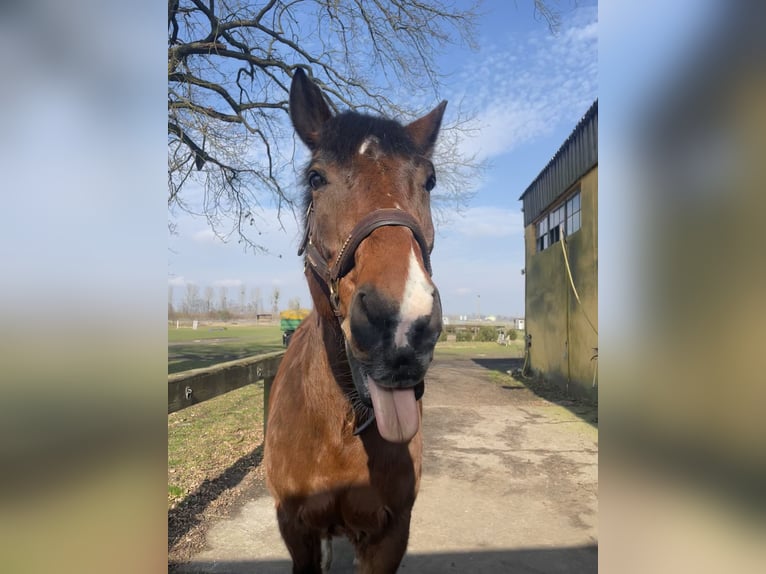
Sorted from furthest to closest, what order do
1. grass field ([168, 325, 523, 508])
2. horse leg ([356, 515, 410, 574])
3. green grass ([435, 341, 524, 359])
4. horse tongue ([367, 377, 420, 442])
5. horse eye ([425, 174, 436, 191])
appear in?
1. green grass ([435, 341, 524, 359])
2. grass field ([168, 325, 523, 508])
3. horse leg ([356, 515, 410, 574])
4. horse eye ([425, 174, 436, 191])
5. horse tongue ([367, 377, 420, 442])

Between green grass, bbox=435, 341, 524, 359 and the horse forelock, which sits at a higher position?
the horse forelock

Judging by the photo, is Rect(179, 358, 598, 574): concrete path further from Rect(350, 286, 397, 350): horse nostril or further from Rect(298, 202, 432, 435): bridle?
Rect(350, 286, 397, 350): horse nostril

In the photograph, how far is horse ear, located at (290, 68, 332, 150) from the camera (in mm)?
1859

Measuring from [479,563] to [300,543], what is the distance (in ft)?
5.18

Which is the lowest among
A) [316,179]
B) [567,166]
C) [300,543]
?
[300,543]

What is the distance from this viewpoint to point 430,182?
5.80 ft

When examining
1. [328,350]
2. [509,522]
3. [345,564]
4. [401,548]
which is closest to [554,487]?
[509,522]

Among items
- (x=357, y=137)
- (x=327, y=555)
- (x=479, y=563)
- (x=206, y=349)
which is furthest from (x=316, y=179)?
(x=206, y=349)

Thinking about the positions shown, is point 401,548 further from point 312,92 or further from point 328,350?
point 312,92

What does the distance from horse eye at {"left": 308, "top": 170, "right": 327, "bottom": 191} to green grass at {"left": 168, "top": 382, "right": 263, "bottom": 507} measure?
323cm

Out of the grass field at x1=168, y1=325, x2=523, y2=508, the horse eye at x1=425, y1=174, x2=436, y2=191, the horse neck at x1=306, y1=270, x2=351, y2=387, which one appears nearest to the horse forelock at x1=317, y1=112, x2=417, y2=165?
the horse eye at x1=425, y1=174, x2=436, y2=191

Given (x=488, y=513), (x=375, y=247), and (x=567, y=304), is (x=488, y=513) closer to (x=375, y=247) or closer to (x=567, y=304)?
(x=375, y=247)
